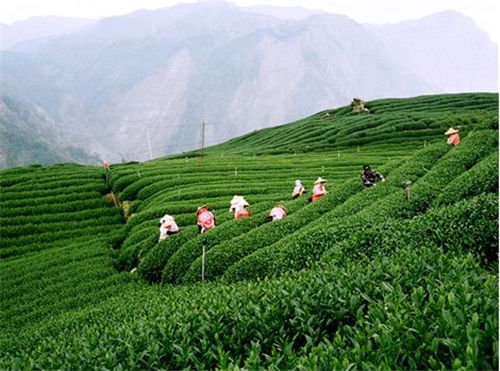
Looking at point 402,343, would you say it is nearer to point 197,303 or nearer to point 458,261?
point 458,261

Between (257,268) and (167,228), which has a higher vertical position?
(257,268)

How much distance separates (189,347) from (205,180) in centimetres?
2949

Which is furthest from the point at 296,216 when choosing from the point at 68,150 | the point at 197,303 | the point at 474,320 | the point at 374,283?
the point at 68,150

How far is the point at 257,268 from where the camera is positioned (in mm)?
15289

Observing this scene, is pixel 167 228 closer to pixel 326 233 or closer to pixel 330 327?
pixel 326 233

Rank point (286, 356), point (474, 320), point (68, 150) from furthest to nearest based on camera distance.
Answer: point (68, 150)
point (286, 356)
point (474, 320)

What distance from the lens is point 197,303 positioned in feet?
35.3

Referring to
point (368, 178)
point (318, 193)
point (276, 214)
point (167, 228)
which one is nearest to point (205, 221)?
point (167, 228)

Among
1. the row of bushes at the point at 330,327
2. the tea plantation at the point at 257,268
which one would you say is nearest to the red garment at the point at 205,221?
the tea plantation at the point at 257,268

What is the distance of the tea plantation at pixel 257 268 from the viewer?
6980mm

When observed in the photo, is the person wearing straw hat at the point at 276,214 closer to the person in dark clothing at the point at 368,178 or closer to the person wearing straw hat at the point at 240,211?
the person wearing straw hat at the point at 240,211

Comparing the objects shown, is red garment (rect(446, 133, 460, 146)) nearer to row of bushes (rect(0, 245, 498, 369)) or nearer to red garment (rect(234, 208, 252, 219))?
red garment (rect(234, 208, 252, 219))

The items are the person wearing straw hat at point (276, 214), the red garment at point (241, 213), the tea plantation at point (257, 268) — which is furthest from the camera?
the red garment at point (241, 213)

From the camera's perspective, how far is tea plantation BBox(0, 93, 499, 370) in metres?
6.98
